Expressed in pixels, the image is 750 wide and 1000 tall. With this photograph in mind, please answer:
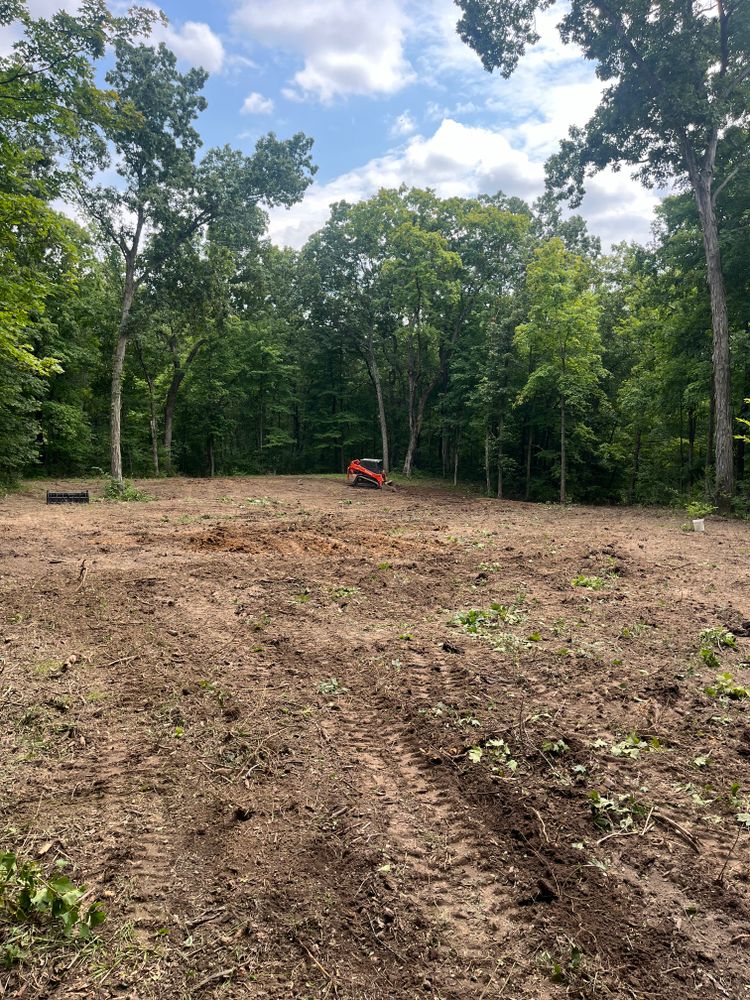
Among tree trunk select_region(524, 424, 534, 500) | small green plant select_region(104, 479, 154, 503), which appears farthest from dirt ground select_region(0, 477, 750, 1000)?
tree trunk select_region(524, 424, 534, 500)

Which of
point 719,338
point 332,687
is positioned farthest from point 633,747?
point 719,338

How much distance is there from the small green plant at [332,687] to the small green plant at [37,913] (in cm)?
209

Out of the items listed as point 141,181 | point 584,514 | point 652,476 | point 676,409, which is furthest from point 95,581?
point 652,476

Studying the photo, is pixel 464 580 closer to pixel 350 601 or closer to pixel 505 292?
pixel 350 601

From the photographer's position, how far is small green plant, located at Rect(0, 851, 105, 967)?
202 cm

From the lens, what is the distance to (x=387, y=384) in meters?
38.4

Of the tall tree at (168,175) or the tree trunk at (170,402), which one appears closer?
the tall tree at (168,175)

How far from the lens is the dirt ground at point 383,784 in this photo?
2.01m

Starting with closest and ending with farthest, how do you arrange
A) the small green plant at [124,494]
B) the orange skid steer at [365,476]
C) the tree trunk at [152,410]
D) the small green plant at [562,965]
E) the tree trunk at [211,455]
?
the small green plant at [562,965]
the small green plant at [124,494]
the orange skid steer at [365,476]
the tree trunk at [152,410]
the tree trunk at [211,455]

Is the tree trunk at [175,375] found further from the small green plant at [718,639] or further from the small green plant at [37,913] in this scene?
the small green plant at [37,913]

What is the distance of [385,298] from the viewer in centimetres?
2816

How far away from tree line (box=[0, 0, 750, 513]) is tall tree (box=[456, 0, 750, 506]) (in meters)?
0.06

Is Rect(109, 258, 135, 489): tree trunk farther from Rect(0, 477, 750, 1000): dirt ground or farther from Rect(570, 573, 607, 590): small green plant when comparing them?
Rect(570, 573, 607, 590): small green plant

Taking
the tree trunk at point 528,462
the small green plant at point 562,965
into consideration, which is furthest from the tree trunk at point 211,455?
the small green plant at point 562,965
